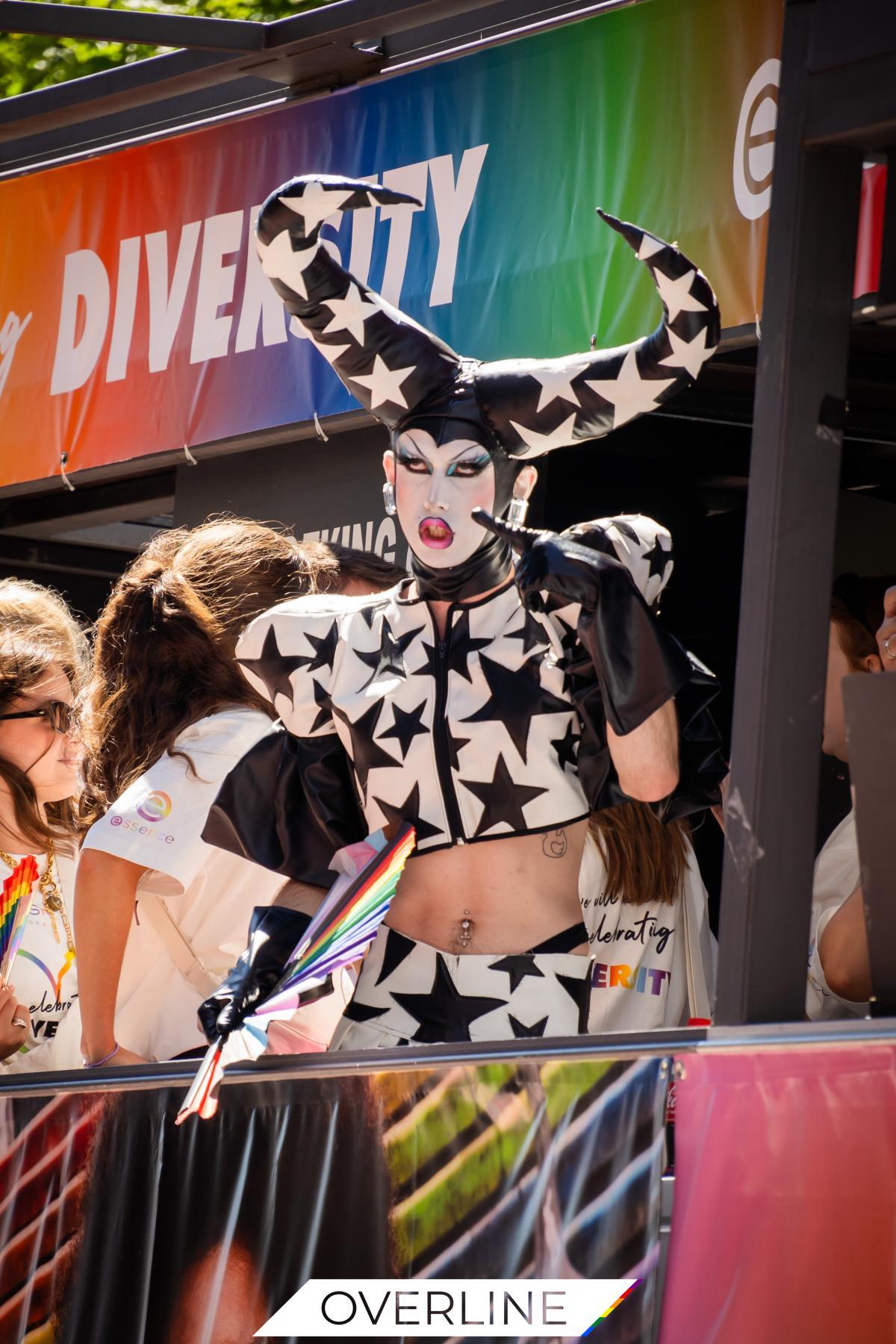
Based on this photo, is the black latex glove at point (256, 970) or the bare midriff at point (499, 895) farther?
the bare midriff at point (499, 895)

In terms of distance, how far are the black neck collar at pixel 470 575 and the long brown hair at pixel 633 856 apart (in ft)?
3.68

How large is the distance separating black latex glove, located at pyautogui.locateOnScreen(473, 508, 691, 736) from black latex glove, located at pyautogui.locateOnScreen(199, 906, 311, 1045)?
2.26ft

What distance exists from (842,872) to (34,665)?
209 centimetres

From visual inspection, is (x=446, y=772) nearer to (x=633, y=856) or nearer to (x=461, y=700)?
(x=461, y=700)

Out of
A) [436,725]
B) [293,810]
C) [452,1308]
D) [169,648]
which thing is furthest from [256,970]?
[169,648]

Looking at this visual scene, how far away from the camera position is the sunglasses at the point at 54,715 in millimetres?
4520

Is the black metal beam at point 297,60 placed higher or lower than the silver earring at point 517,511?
higher

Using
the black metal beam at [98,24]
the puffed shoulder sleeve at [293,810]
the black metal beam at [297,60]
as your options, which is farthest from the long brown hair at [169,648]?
the black metal beam at [297,60]

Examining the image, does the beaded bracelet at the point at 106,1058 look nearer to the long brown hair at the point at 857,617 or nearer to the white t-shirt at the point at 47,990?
the white t-shirt at the point at 47,990

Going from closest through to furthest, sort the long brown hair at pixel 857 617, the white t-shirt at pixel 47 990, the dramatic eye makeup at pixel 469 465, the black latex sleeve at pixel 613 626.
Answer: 1. the black latex sleeve at pixel 613 626
2. the dramatic eye makeup at pixel 469 465
3. the long brown hair at pixel 857 617
4. the white t-shirt at pixel 47 990

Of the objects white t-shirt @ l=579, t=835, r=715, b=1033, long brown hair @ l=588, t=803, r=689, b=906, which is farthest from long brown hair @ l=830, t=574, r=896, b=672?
white t-shirt @ l=579, t=835, r=715, b=1033

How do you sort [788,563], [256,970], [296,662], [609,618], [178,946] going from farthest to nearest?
[178,946]
[296,662]
[256,970]
[609,618]
[788,563]

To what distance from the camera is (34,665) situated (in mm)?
4547

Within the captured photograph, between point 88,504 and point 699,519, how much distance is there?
7.57 feet
